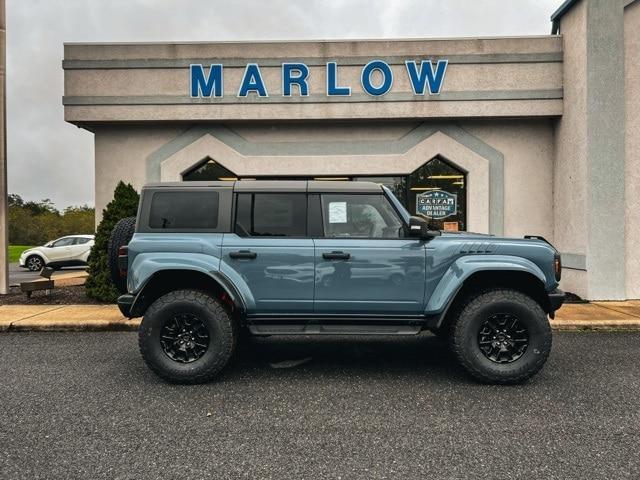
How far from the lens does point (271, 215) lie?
4.56m

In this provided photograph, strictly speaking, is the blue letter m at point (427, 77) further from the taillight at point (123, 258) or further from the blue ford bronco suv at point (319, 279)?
the taillight at point (123, 258)

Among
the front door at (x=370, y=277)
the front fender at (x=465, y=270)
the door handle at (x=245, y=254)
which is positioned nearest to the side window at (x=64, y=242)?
the door handle at (x=245, y=254)

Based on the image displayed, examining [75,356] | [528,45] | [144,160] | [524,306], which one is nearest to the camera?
[524,306]

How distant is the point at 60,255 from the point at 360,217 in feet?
58.4

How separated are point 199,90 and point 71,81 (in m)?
2.95

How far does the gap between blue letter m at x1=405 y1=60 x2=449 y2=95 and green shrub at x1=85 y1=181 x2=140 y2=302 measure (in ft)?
22.0

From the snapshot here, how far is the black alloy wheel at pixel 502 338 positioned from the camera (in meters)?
4.29

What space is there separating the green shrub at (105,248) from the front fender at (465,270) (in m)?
6.69

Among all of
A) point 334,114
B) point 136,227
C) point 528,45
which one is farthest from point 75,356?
point 528,45

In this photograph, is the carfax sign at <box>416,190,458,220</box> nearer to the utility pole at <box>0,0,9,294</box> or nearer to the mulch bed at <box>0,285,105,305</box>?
the mulch bed at <box>0,285,105,305</box>

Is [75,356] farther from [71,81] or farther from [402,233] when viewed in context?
[71,81]

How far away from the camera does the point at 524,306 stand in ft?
13.9

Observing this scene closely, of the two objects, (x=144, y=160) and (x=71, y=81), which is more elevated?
(x=71, y=81)

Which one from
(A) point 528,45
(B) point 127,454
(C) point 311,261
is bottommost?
(B) point 127,454
